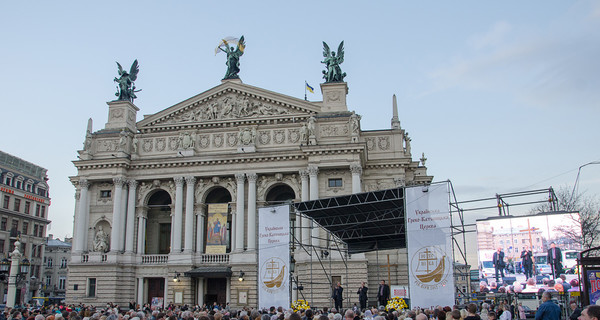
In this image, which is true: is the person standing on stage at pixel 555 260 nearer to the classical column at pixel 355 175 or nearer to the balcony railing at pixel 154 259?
the classical column at pixel 355 175

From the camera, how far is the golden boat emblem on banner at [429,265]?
2336 cm

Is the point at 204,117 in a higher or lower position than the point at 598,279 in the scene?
higher

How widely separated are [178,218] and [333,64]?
61.1 feet

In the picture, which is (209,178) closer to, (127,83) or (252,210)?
(252,210)

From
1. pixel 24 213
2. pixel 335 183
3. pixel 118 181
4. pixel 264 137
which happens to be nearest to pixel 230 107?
pixel 264 137

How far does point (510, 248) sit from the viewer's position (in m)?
30.9

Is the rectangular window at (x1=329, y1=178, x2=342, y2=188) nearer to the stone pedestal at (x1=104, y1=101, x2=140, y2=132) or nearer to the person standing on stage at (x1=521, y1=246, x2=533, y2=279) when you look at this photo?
the person standing on stage at (x1=521, y1=246, x2=533, y2=279)

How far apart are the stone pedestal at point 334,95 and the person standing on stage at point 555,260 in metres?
21.0

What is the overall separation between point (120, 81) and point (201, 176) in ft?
43.8

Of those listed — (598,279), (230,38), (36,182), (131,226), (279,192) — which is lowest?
(598,279)

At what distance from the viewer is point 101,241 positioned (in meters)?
46.3

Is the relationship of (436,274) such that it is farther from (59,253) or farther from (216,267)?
(59,253)

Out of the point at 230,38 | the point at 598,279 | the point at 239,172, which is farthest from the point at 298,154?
the point at 598,279

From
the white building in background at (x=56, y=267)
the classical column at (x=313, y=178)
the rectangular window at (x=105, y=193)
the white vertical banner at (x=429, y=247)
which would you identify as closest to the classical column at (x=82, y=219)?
the rectangular window at (x=105, y=193)
